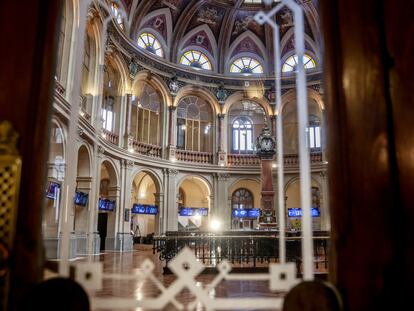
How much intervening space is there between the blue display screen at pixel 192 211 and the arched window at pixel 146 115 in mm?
4303

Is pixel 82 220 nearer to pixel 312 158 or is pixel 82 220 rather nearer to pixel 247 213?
pixel 247 213

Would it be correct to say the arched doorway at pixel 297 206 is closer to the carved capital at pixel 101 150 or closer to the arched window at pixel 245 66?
the arched window at pixel 245 66

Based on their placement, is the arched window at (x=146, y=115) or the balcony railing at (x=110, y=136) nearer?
the balcony railing at (x=110, y=136)

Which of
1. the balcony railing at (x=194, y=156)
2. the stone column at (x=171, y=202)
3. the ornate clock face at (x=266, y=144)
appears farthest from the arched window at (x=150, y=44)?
the ornate clock face at (x=266, y=144)

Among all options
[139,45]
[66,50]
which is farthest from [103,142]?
[139,45]

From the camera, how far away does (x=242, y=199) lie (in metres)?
21.7

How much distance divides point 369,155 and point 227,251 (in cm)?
809

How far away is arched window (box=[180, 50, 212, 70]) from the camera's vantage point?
20.0 metres

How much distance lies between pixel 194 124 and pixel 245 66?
14.2 feet

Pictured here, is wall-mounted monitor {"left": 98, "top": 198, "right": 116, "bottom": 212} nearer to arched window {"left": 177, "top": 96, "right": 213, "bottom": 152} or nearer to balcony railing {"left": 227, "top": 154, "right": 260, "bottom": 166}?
arched window {"left": 177, "top": 96, "right": 213, "bottom": 152}

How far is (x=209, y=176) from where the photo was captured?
65.2 feet

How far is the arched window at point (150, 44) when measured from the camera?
18.4 meters

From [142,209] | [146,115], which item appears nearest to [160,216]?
[142,209]

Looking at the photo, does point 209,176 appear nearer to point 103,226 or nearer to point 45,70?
point 103,226
